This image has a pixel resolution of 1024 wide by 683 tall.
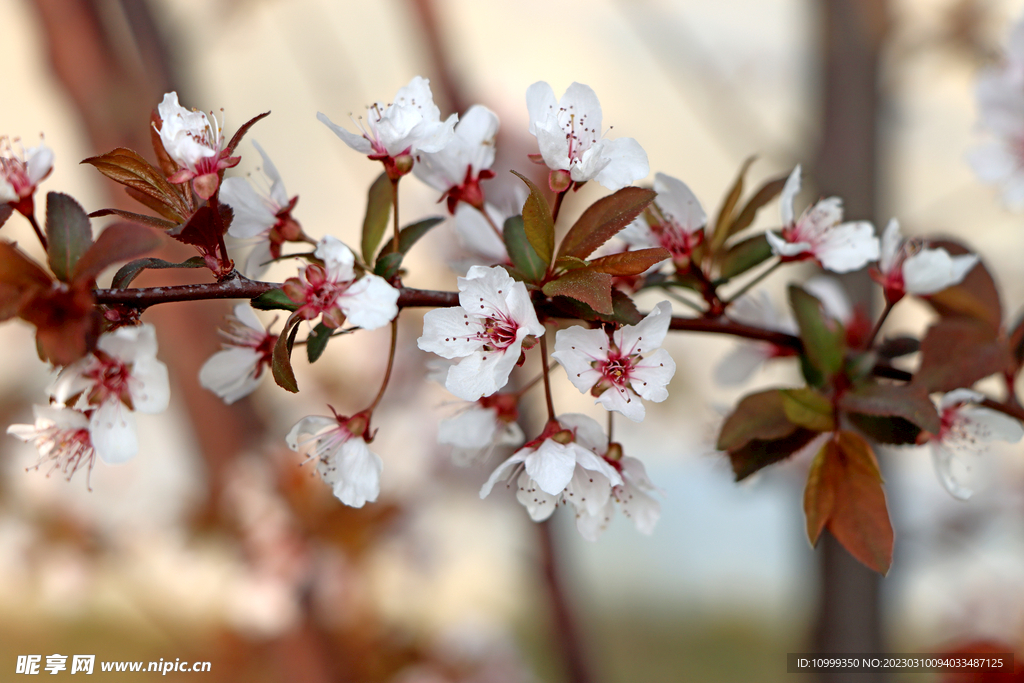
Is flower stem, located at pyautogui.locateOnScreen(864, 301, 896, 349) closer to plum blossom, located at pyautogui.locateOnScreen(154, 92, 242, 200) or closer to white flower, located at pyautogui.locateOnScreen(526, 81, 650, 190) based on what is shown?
white flower, located at pyautogui.locateOnScreen(526, 81, 650, 190)

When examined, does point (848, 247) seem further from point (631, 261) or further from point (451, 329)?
point (451, 329)

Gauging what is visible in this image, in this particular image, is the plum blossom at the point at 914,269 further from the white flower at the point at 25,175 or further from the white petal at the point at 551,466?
the white flower at the point at 25,175

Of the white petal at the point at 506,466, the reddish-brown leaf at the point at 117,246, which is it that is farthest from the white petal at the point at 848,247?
the reddish-brown leaf at the point at 117,246

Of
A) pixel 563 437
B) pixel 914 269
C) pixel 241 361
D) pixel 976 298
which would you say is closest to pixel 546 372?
pixel 563 437

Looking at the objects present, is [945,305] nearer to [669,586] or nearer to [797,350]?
[797,350]

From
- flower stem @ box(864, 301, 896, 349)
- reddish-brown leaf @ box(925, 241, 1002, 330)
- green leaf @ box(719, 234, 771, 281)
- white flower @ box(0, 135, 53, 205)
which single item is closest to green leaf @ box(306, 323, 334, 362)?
white flower @ box(0, 135, 53, 205)

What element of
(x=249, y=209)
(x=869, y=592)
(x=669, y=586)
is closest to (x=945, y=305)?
(x=249, y=209)
